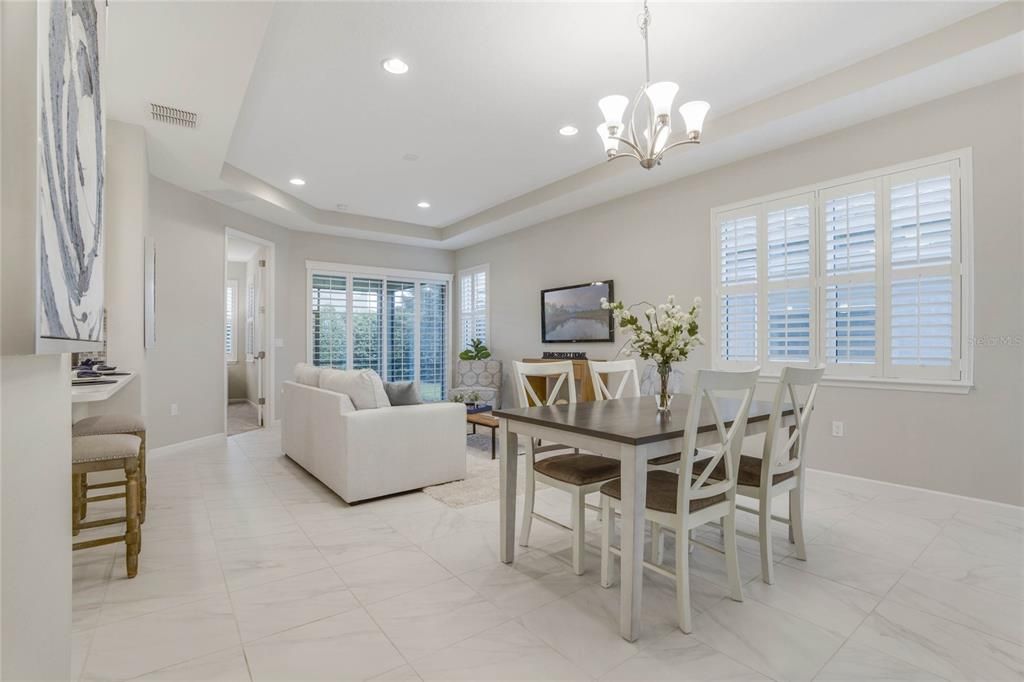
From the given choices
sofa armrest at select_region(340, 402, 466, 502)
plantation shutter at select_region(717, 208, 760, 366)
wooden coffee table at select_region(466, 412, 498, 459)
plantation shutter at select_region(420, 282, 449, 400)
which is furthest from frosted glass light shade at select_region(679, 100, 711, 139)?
plantation shutter at select_region(420, 282, 449, 400)

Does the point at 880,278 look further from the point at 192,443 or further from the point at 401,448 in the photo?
the point at 192,443

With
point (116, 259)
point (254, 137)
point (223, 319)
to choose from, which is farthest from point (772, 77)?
point (223, 319)

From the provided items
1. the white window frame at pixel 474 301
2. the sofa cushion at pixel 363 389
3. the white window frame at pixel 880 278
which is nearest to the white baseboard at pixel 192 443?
the sofa cushion at pixel 363 389

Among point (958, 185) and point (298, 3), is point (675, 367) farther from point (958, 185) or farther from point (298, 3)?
point (298, 3)

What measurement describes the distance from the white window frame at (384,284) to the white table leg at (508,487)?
4927 millimetres

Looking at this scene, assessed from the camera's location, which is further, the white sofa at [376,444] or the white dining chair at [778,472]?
the white sofa at [376,444]

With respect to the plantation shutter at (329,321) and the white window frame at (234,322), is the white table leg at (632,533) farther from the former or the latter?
the white window frame at (234,322)

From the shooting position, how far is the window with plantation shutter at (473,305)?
7.48 meters

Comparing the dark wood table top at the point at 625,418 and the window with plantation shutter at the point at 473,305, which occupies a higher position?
the window with plantation shutter at the point at 473,305

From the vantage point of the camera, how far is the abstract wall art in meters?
0.75

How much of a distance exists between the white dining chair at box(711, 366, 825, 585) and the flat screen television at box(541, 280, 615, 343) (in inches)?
126

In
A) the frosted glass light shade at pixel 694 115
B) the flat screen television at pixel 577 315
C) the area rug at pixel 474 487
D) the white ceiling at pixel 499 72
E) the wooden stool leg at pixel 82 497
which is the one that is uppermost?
the white ceiling at pixel 499 72

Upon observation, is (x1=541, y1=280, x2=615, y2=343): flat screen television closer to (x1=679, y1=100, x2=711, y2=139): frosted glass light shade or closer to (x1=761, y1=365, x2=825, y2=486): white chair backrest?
(x1=679, y1=100, x2=711, y2=139): frosted glass light shade

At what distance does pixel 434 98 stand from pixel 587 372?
10.2 feet
